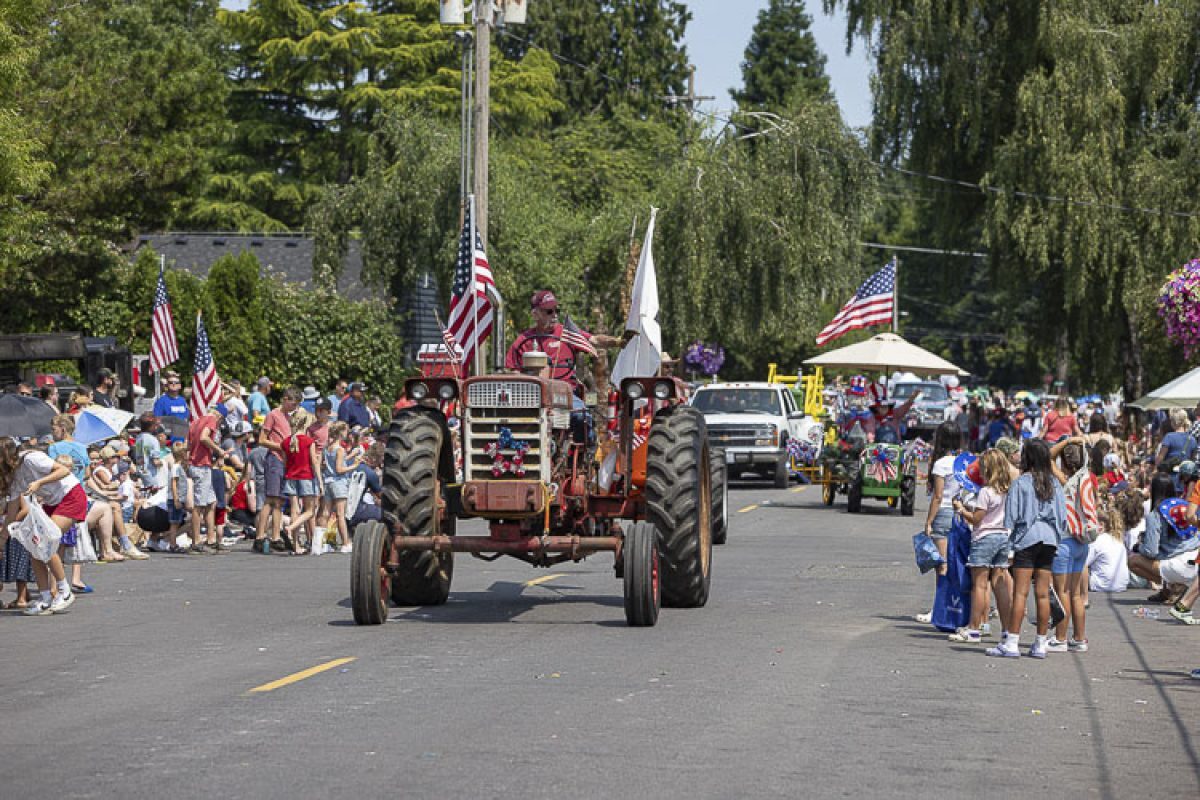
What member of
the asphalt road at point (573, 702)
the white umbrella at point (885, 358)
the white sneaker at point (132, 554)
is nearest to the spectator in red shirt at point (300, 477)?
the white sneaker at point (132, 554)

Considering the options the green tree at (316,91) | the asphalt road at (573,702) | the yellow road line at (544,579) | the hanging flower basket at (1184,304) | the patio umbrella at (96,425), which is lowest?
the asphalt road at (573,702)

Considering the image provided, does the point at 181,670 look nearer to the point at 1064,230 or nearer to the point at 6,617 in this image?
the point at 6,617

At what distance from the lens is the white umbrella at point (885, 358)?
105 ft

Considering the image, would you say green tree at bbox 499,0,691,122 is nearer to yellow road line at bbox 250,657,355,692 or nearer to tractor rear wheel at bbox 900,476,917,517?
tractor rear wheel at bbox 900,476,917,517

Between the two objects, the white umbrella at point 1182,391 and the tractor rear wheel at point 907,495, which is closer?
the white umbrella at point 1182,391

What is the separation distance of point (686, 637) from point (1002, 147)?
28.7m

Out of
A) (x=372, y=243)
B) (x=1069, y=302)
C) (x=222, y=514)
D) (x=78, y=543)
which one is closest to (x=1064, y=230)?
(x=1069, y=302)

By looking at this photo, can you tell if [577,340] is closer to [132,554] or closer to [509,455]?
[509,455]

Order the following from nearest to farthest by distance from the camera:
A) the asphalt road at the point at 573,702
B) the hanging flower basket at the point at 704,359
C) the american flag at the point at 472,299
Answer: the asphalt road at the point at 573,702, the american flag at the point at 472,299, the hanging flower basket at the point at 704,359

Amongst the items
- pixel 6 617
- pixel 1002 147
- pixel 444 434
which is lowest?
pixel 6 617

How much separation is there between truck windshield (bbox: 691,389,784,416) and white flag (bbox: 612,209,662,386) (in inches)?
761

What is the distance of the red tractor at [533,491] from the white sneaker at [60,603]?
293 centimetres

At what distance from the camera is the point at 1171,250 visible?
38969mm

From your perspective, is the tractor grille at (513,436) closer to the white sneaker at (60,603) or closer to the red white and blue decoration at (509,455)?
the red white and blue decoration at (509,455)
